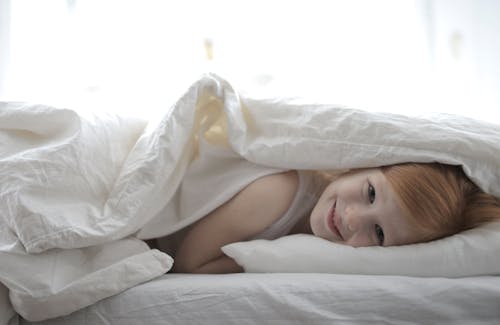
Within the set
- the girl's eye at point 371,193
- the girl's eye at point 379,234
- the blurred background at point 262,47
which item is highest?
the blurred background at point 262,47

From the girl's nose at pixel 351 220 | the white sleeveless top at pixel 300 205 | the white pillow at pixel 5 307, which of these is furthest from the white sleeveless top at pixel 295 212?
the white pillow at pixel 5 307

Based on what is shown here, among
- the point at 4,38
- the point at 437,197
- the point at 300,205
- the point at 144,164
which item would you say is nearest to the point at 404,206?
the point at 437,197

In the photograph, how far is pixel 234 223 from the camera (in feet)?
2.80

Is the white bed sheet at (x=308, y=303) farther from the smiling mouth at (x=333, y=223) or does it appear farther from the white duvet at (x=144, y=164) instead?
the smiling mouth at (x=333, y=223)

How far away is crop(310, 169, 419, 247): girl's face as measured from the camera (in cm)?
78

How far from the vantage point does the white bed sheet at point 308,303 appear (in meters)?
0.66

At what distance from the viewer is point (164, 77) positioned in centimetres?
126

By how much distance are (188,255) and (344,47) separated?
0.68 meters

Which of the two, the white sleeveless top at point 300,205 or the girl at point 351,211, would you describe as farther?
the white sleeveless top at point 300,205

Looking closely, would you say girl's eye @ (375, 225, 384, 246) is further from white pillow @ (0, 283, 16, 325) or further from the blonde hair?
white pillow @ (0, 283, 16, 325)

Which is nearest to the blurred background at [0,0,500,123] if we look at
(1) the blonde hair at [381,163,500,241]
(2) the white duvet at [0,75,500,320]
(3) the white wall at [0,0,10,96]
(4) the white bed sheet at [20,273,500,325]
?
(3) the white wall at [0,0,10,96]

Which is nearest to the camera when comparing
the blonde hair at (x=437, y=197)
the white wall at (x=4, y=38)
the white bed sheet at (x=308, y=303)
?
the white bed sheet at (x=308, y=303)

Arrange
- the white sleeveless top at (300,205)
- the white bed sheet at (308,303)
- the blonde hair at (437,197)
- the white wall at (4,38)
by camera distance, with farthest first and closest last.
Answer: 1. the white wall at (4,38)
2. the white sleeveless top at (300,205)
3. the blonde hair at (437,197)
4. the white bed sheet at (308,303)

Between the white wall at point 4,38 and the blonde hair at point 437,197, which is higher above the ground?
the white wall at point 4,38
